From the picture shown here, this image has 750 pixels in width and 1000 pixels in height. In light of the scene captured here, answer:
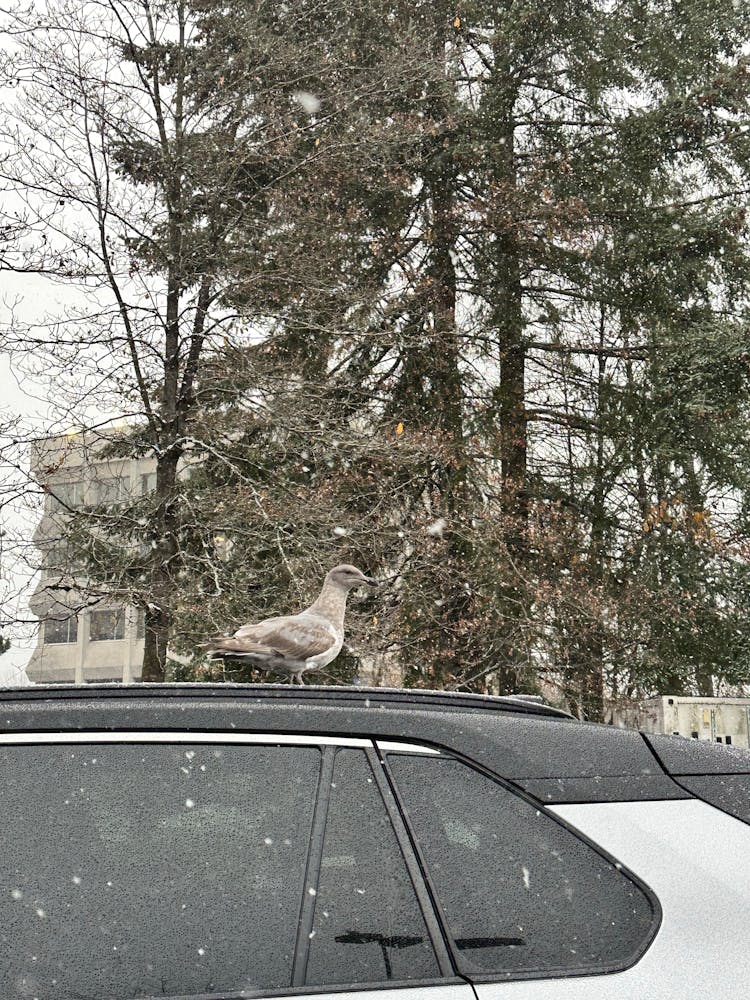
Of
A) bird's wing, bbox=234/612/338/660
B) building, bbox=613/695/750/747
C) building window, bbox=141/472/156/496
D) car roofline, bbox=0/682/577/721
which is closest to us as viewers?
car roofline, bbox=0/682/577/721

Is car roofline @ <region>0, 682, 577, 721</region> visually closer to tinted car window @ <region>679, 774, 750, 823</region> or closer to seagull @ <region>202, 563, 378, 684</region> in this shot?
tinted car window @ <region>679, 774, 750, 823</region>

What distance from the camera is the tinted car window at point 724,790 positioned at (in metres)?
2.15

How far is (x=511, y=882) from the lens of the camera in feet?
6.59

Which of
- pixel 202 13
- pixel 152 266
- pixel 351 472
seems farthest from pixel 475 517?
pixel 202 13

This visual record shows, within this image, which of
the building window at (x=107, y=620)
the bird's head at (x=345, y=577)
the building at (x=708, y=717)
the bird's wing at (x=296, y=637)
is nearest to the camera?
the bird's wing at (x=296, y=637)

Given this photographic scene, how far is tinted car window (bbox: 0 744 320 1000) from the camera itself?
1.89m

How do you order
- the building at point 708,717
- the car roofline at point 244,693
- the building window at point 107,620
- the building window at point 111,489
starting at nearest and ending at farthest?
the car roofline at point 244,693, the building window at point 107,620, the building window at point 111,489, the building at point 708,717

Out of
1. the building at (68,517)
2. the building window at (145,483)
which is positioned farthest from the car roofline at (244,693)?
the building window at (145,483)

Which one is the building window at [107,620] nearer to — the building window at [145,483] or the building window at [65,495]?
the building window at [65,495]

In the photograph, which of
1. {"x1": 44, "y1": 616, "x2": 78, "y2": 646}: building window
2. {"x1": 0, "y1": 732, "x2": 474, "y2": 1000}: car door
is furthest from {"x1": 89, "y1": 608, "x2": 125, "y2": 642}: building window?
{"x1": 0, "y1": 732, "x2": 474, "y2": 1000}: car door

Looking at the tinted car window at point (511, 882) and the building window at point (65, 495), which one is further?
the building window at point (65, 495)

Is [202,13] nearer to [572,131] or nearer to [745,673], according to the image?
[572,131]

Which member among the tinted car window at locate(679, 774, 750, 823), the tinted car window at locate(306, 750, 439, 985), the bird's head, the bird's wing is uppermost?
the bird's head

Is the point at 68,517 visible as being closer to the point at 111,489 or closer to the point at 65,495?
the point at 65,495
